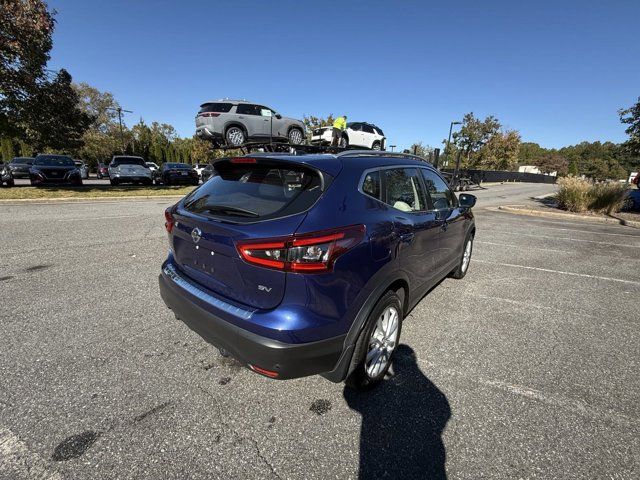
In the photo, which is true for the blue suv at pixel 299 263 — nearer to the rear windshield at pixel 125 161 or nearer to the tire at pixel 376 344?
the tire at pixel 376 344

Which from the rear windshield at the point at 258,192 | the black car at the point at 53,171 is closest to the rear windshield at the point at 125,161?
the black car at the point at 53,171

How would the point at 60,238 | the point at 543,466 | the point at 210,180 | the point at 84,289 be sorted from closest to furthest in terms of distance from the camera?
the point at 543,466 → the point at 210,180 → the point at 84,289 → the point at 60,238

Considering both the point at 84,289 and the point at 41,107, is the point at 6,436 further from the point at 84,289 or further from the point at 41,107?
the point at 41,107

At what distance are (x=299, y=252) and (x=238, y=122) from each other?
1021 centimetres

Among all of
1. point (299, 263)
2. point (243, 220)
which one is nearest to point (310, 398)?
point (299, 263)

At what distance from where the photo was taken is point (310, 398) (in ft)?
7.85

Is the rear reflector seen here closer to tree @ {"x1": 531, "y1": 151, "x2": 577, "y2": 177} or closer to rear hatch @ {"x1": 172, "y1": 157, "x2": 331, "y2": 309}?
rear hatch @ {"x1": 172, "y1": 157, "x2": 331, "y2": 309}

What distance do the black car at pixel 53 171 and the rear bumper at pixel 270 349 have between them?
16.1 m

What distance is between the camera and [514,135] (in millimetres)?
47031

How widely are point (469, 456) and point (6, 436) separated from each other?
2752mm

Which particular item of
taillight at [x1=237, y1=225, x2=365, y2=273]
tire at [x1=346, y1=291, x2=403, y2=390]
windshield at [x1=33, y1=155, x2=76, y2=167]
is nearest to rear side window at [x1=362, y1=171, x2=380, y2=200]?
taillight at [x1=237, y1=225, x2=365, y2=273]

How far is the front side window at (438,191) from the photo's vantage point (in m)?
3.57

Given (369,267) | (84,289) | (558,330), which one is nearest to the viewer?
(369,267)

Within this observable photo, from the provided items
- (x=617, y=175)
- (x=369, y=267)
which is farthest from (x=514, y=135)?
(x=369, y=267)
